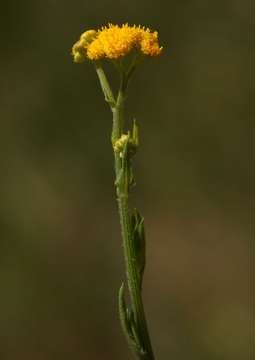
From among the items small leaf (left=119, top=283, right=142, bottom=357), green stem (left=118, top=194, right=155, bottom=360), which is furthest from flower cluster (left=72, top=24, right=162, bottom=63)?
small leaf (left=119, top=283, right=142, bottom=357)

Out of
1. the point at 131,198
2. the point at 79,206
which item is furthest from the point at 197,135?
the point at 79,206

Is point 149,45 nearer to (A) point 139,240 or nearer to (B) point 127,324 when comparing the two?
(A) point 139,240

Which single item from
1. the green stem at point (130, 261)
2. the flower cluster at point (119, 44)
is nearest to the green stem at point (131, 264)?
the green stem at point (130, 261)

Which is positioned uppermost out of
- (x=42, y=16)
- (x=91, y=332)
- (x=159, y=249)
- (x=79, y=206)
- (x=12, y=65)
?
(x=42, y=16)

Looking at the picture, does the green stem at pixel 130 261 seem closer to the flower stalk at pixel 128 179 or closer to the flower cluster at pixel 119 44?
the flower stalk at pixel 128 179

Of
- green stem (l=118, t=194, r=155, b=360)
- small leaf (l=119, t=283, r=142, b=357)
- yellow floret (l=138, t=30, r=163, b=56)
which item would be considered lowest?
small leaf (l=119, t=283, r=142, b=357)

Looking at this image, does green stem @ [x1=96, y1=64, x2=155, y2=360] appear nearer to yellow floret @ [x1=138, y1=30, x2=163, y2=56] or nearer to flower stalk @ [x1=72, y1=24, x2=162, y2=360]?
flower stalk @ [x1=72, y1=24, x2=162, y2=360]

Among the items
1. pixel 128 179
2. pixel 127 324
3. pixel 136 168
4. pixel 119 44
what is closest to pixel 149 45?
pixel 119 44

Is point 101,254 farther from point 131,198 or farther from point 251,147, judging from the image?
point 251,147

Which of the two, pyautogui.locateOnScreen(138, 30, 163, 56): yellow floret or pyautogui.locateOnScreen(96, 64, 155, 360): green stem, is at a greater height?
pyautogui.locateOnScreen(138, 30, 163, 56): yellow floret
